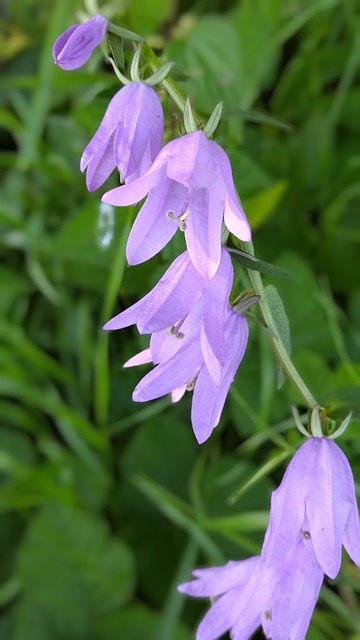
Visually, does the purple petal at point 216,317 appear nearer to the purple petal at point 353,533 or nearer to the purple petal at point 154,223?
the purple petal at point 154,223

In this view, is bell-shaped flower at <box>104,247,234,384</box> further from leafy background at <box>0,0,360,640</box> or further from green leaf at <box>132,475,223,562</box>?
green leaf at <box>132,475,223,562</box>

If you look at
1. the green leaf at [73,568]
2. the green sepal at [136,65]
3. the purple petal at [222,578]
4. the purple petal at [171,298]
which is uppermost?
the green sepal at [136,65]

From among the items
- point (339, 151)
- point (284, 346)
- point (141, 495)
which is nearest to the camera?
point (284, 346)

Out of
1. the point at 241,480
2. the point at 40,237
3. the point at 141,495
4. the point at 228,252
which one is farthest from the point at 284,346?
the point at 40,237

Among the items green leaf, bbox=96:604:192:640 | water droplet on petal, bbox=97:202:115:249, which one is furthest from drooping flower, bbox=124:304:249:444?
green leaf, bbox=96:604:192:640

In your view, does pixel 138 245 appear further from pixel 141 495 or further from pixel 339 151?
pixel 339 151

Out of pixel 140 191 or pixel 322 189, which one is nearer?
pixel 140 191

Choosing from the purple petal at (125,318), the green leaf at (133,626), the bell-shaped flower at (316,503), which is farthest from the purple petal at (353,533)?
the green leaf at (133,626)
